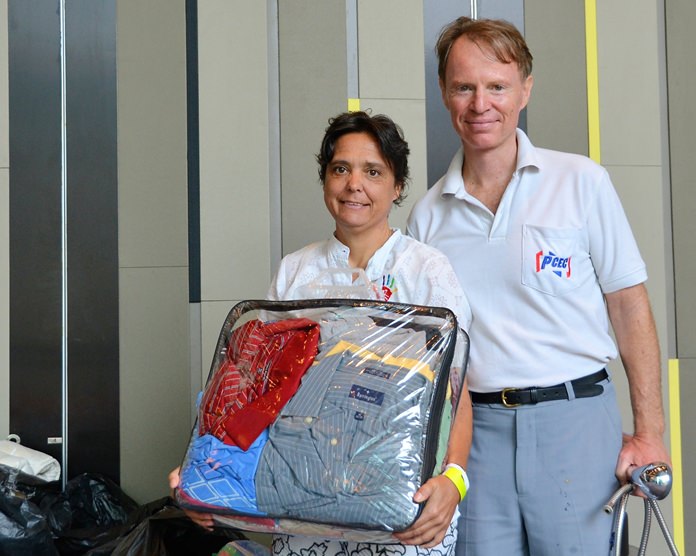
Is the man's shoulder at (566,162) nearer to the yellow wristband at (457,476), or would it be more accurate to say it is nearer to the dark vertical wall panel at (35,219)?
the yellow wristband at (457,476)

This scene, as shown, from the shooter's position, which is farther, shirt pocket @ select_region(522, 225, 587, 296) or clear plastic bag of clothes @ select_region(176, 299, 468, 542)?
shirt pocket @ select_region(522, 225, 587, 296)

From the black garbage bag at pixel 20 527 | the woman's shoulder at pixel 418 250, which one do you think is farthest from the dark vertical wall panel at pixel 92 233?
the woman's shoulder at pixel 418 250

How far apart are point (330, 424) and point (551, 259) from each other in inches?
26.1

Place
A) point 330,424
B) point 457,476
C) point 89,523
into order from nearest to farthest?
point 330,424 < point 457,476 < point 89,523

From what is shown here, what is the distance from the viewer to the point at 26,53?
2.87m

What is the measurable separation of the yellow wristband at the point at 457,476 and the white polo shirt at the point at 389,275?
29cm

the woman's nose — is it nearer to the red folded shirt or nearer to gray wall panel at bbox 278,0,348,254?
the red folded shirt

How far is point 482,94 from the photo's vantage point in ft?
5.24

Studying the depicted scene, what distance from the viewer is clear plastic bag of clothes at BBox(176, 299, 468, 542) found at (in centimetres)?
114

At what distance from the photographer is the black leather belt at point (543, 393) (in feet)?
5.11

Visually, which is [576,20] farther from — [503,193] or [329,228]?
[503,193]

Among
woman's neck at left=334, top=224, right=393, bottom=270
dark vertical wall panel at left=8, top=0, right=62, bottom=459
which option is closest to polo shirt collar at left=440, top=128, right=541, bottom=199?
woman's neck at left=334, top=224, right=393, bottom=270

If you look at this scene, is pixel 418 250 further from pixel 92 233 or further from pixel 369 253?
pixel 92 233

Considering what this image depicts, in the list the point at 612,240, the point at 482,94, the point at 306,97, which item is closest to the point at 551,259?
the point at 612,240
